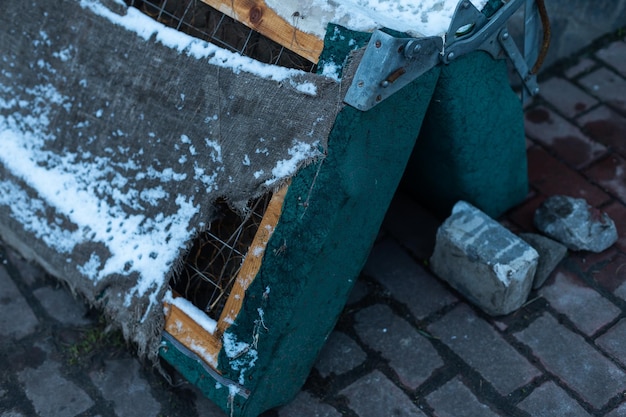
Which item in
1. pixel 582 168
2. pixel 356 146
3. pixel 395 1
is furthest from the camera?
pixel 582 168

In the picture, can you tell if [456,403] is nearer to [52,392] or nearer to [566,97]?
[52,392]

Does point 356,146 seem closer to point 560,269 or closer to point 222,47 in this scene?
point 222,47

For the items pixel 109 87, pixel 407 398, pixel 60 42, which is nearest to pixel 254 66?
pixel 109 87

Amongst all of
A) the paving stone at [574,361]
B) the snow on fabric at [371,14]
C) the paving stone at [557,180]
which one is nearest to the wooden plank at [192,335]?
the snow on fabric at [371,14]

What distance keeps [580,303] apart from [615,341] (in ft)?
0.66

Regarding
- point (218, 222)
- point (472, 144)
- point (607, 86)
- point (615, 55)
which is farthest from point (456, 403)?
point (615, 55)

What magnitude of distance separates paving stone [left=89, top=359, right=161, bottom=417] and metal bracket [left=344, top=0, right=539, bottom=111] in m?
1.28

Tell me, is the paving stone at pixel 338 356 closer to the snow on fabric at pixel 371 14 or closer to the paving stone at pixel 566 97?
the snow on fabric at pixel 371 14

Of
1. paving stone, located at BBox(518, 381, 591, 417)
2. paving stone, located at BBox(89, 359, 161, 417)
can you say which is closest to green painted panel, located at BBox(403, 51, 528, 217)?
paving stone, located at BBox(518, 381, 591, 417)

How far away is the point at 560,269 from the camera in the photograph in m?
3.26

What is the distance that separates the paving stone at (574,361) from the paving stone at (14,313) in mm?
1774

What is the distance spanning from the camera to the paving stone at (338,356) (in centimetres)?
293

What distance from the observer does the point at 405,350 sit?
2984 mm

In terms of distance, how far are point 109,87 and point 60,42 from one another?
0.89 feet
